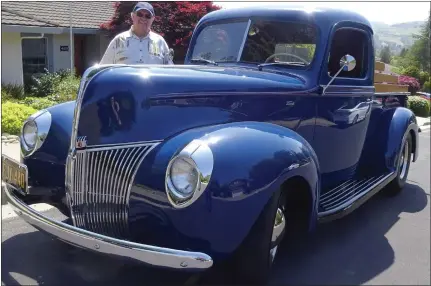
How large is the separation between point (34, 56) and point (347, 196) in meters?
12.0

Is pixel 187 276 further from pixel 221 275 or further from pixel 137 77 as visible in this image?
pixel 137 77

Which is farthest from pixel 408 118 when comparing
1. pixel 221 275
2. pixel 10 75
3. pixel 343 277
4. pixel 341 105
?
pixel 10 75

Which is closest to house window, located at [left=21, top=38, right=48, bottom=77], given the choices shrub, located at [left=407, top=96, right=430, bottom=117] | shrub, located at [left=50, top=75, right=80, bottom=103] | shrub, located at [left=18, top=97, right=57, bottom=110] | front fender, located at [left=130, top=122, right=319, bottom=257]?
shrub, located at [left=50, top=75, right=80, bottom=103]

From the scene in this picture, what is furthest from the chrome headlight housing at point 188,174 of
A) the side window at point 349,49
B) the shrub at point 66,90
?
the shrub at point 66,90

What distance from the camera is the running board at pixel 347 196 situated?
134 inches

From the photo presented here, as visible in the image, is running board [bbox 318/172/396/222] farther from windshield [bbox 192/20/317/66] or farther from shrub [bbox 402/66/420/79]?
shrub [bbox 402/66/420/79]

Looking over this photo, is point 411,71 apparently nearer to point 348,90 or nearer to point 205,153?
point 348,90

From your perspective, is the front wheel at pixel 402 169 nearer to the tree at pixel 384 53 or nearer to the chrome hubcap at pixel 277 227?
the tree at pixel 384 53

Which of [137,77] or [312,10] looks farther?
[312,10]

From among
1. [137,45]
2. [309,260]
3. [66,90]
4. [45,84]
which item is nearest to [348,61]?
[309,260]

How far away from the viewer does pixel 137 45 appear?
449 centimetres

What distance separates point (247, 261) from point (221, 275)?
0.98ft

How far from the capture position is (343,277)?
3.03 metres

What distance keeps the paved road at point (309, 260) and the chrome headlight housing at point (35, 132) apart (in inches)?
30.1
